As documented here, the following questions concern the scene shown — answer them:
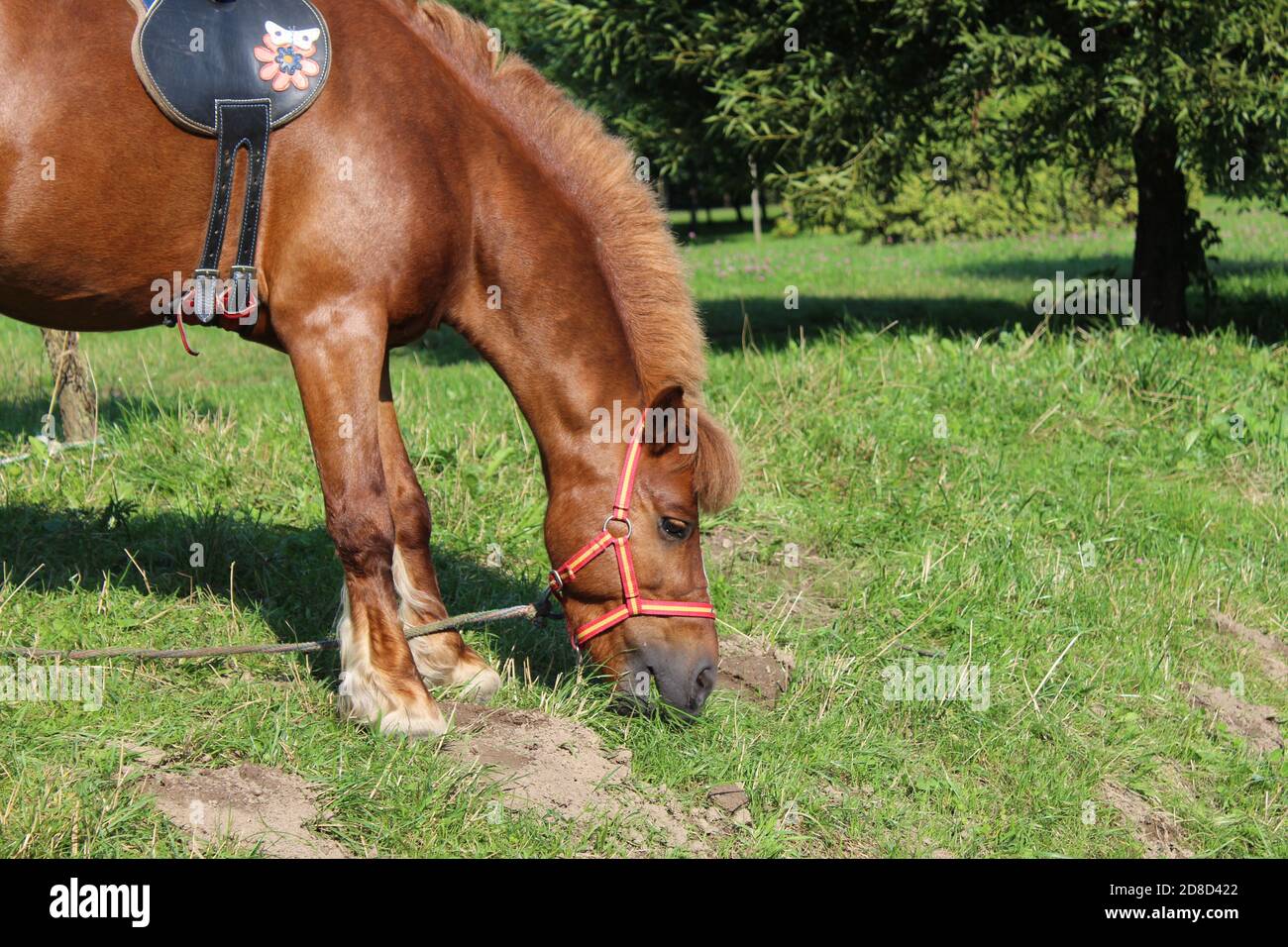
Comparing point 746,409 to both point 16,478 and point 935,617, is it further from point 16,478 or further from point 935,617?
point 16,478

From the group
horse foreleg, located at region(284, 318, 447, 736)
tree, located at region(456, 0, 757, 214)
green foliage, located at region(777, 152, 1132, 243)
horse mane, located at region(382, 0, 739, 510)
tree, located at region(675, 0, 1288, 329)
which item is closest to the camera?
horse foreleg, located at region(284, 318, 447, 736)

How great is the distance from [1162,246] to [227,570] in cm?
941

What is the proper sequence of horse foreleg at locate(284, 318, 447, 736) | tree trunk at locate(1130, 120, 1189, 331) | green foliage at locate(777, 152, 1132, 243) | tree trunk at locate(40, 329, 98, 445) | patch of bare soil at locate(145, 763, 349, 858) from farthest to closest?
green foliage at locate(777, 152, 1132, 243), tree trunk at locate(1130, 120, 1189, 331), tree trunk at locate(40, 329, 98, 445), horse foreleg at locate(284, 318, 447, 736), patch of bare soil at locate(145, 763, 349, 858)

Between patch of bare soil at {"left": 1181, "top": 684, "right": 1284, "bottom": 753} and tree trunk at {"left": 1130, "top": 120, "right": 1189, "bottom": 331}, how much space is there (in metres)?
6.52

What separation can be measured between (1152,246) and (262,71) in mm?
9750

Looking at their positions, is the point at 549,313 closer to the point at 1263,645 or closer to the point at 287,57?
the point at 287,57

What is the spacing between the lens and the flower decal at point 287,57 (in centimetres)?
378

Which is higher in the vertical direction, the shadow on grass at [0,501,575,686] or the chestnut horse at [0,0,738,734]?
the chestnut horse at [0,0,738,734]

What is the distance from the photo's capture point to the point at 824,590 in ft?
19.7

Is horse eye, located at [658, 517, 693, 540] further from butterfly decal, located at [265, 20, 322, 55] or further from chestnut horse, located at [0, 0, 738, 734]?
butterfly decal, located at [265, 20, 322, 55]

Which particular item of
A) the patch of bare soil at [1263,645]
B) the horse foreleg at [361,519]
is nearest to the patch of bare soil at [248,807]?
the horse foreleg at [361,519]

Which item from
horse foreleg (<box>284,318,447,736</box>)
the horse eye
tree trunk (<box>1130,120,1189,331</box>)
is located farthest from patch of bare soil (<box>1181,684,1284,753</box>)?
tree trunk (<box>1130,120,1189,331</box>)

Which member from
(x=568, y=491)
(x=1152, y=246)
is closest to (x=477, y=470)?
(x=568, y=491)

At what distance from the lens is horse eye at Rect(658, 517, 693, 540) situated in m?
4.17
